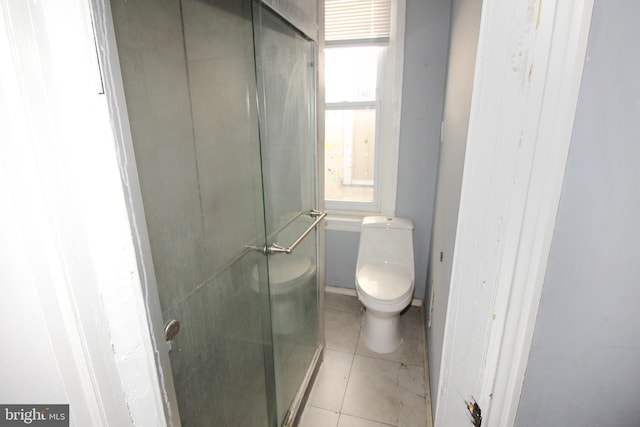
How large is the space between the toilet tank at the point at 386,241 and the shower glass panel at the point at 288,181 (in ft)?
2.25

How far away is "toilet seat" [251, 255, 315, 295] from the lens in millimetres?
1326

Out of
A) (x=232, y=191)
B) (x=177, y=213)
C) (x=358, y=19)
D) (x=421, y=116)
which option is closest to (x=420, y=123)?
(x=421, y=116)

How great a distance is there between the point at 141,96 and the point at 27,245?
0.39m

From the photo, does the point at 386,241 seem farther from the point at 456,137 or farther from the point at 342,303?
the point at 456,137

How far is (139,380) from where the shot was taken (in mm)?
572

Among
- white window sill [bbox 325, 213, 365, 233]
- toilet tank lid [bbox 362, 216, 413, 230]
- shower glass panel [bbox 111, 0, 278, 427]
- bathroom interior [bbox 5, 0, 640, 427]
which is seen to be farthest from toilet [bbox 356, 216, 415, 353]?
bathroom interior [bbox 5, 0, 640, 427]

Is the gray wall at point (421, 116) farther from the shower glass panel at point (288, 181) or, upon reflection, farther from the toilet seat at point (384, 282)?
the shower glass panel at point (288, 181)

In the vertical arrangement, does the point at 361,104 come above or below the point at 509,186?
above

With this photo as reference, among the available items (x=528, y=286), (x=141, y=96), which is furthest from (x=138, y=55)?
(x=528, y=286)

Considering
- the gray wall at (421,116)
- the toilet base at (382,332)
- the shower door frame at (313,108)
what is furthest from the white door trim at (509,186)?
the gray wall at (421,116)

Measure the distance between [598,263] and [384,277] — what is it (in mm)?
1751

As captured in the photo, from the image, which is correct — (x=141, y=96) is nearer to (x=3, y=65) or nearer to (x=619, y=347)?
(x=3, y=65)

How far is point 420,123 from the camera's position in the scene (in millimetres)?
2289

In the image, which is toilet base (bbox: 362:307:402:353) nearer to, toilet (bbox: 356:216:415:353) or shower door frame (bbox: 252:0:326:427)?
toilet (bbox: 356:216:415:353)
